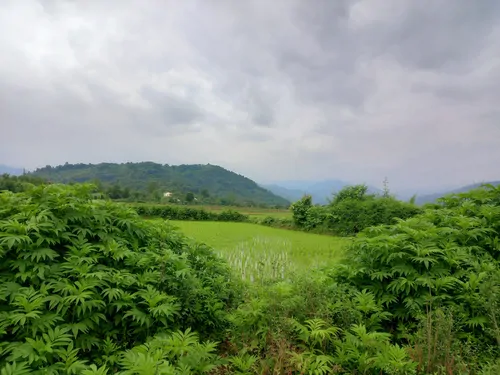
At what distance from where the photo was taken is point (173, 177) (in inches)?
4050

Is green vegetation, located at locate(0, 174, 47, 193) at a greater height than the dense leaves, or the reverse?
green vegetation, located at locate(0, 174, 47, 193)

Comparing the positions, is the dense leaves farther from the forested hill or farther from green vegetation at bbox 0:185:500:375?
the forested hill

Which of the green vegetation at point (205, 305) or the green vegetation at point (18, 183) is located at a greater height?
the green vegetation at point (18, 183)

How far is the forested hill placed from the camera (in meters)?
86.3

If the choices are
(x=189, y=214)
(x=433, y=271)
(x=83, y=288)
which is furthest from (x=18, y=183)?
(x=433, y=271)

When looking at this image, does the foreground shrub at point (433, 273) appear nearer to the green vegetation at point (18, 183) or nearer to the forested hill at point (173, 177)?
the green vegetation at point (18, 183)

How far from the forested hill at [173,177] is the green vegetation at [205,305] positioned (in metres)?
74.8

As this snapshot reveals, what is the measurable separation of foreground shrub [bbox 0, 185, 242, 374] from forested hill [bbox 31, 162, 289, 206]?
2959 inches

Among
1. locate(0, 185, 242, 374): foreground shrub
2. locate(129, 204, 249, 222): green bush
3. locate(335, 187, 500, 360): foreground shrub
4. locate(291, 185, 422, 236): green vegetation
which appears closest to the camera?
locate(0, 185, 242, 374): foreground shrub

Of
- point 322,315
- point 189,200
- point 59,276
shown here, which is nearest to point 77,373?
point 59,276

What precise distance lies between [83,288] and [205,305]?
141 cm

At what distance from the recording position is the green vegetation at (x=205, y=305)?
8.05 ft

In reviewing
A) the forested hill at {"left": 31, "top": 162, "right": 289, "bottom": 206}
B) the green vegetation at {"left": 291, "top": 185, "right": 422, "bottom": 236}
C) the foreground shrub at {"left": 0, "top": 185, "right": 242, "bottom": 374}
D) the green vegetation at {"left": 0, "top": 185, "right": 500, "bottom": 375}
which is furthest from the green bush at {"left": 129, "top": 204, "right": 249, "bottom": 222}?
the forested hill at {"left": 31, "top": 162, "right": 289, "bottom": 206}

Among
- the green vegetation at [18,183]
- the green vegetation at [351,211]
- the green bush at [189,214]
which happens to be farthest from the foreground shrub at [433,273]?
the green bush at [189,214]
